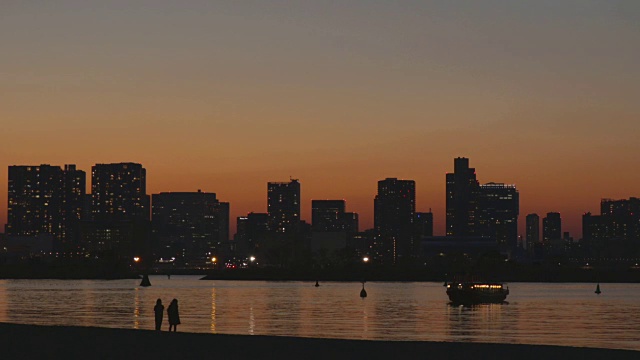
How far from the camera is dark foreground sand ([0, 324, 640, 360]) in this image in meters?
42.3

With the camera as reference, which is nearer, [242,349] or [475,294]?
[242,349]

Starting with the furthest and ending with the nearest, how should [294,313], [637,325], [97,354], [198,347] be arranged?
1. [294,313]
2. [637,325]
3. [198,347]
4. [97,354]

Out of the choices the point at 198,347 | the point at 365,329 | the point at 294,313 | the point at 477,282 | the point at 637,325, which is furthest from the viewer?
the point at 477,282

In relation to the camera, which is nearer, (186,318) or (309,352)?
(309,352)

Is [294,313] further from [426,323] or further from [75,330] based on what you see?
[75,330]

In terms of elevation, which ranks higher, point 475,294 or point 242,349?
point 242,349

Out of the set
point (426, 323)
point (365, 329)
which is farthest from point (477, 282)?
point (365, 329)

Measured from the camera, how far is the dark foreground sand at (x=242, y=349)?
1666 inches

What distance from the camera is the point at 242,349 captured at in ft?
148

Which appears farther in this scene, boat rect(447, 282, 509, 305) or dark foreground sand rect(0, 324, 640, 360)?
boat rect(447, 282, 509, 305)

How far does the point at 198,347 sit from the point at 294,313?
78.7m

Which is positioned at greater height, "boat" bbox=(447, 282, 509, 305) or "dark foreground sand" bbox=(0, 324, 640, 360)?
"dark foreground sand" bbox=(0, 324, 640, 360)

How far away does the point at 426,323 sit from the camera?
337 feet

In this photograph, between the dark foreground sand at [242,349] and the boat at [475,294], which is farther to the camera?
the boat at [475,294]
